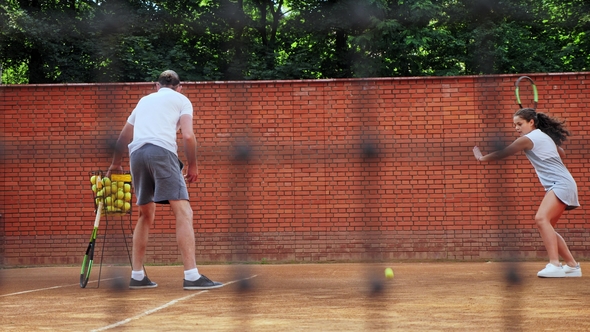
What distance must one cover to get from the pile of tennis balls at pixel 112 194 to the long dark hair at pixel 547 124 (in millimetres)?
3017

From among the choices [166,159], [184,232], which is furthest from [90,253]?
[166,159]

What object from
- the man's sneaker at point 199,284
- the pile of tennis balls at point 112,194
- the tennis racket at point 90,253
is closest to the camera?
the man's sneaker at point 199,284

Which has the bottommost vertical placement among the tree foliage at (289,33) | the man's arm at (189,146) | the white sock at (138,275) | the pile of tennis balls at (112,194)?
the white sock at (138,275)

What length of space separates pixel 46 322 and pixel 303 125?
6716 millimetres

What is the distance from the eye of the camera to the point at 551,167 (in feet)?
22.0

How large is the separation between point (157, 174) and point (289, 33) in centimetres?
136

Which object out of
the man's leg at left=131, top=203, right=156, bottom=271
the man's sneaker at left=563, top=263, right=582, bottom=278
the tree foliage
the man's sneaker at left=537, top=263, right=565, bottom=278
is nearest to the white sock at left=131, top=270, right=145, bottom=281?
the man's leg at left=131, top=203, right=156, bottom=271

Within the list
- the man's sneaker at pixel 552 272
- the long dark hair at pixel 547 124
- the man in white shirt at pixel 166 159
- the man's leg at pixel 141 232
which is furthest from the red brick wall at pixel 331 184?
the man in white shirt at pixel 166 159

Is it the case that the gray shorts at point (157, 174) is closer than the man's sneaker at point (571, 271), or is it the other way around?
the gray shorts at point (157, 174)

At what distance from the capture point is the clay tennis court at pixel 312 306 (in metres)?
4.07

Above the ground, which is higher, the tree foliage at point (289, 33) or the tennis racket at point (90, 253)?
the tree foliage at point (289, 33)

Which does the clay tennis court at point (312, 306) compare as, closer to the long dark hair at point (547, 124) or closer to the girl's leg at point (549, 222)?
the girl's leg at point (549, 222)

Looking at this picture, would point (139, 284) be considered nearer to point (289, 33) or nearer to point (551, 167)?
point (289, 33)

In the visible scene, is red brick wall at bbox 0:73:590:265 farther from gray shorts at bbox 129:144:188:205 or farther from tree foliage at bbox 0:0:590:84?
gray shorts at bbox 129:144:188:205
